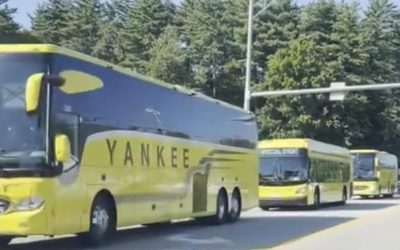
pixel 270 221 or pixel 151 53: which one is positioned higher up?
pixel 151 53

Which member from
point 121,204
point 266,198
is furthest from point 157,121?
point 266,198

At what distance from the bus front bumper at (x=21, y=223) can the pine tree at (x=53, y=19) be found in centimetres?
6066

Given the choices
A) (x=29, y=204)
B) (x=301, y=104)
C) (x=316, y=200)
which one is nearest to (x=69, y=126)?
(x=29, y=204)

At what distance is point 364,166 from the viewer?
50406mm

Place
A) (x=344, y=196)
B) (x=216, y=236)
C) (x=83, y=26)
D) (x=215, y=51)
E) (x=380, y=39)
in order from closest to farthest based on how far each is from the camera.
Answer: (x=216, y=236) < (x=344, y=196) < (x=215, y=51) < (x=83, y=26) < (x=380, y=39)

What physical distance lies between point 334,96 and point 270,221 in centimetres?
1607

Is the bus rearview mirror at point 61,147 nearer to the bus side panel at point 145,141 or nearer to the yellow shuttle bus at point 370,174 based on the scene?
the bus side panel at point 145,141

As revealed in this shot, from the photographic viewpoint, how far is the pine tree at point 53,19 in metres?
74.8

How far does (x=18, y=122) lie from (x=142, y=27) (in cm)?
6637

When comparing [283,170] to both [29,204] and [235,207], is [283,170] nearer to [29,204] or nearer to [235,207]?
[235,207]

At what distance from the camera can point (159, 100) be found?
19031 millimetres

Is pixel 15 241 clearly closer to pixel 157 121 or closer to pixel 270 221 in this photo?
pixel 157 121

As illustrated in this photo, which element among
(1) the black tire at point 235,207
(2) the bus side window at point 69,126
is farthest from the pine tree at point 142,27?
(2) the bus side window at point 69,126

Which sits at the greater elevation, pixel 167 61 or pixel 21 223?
pixel 167 61
